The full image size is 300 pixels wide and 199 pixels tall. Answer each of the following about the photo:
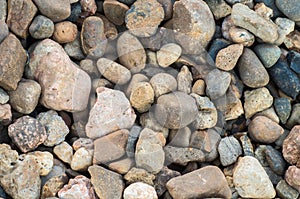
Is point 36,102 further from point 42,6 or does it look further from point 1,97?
point 42,6

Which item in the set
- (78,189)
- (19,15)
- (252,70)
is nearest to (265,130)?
(252,70)

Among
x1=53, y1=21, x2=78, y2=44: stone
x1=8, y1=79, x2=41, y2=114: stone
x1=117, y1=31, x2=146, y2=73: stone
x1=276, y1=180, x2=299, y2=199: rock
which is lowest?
x1=276, y1=180, x2=299, y2=199: rock

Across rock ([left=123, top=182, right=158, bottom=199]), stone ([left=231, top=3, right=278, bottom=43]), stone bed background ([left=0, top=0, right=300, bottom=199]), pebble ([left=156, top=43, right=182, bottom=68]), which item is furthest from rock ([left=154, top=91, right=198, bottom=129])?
stone ([left=231, top=3, right=278, bottom=43])

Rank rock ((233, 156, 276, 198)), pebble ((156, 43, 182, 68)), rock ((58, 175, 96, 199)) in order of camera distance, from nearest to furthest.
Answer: rock ((58, 175, 96, 199)) < rock ((233, 156, 276, 198)) < pebble ((156, 43, 182, 68))

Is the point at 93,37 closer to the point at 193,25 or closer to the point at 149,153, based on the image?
the point at 193,25

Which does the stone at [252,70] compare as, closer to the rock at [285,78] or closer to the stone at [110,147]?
the rock at [285,78]

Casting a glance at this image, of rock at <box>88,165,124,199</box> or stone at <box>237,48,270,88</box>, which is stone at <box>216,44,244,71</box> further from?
rock at <box>88,165,124,199</box>

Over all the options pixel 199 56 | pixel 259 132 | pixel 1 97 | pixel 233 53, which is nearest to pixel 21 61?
pixel 1 97

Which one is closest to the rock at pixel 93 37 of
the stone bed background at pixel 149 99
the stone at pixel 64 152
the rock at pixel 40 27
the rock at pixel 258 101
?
the stone bed background at pixel 149 99
